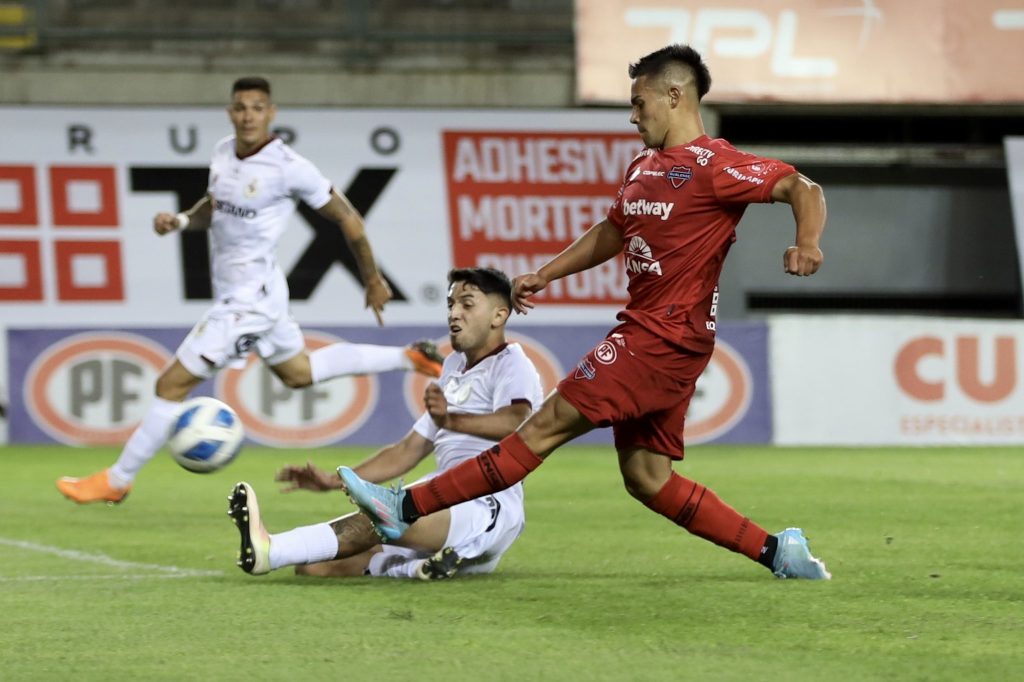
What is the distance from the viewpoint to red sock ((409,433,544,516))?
5.55m

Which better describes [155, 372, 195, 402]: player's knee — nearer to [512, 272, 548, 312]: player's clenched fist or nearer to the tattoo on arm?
the tattoo on arm

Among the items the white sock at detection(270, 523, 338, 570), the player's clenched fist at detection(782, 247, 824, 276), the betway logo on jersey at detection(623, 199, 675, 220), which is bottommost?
the white sock at detection(270, 523, 338, 570)

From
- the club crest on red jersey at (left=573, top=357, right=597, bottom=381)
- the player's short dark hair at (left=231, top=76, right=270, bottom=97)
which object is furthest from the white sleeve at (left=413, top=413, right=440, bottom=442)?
the player's short dark hair at (left=231, top=76, right=270, bottom=97)

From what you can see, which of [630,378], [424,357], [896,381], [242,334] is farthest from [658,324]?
[896,381]

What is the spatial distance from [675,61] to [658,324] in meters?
0.91

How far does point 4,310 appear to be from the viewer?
16.2 meters

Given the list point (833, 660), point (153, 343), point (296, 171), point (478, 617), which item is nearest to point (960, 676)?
point (833, 660)

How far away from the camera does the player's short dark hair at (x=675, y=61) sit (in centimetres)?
576

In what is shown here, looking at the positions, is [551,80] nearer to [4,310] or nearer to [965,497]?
[4,310]

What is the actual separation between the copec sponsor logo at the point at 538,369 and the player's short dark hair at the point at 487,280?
809 cm

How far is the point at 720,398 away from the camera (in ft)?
48.2

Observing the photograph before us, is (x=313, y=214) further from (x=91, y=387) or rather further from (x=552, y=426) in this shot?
(x=552, y=426)

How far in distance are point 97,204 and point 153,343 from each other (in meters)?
2.28

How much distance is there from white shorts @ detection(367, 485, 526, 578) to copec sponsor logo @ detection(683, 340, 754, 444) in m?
8.39
